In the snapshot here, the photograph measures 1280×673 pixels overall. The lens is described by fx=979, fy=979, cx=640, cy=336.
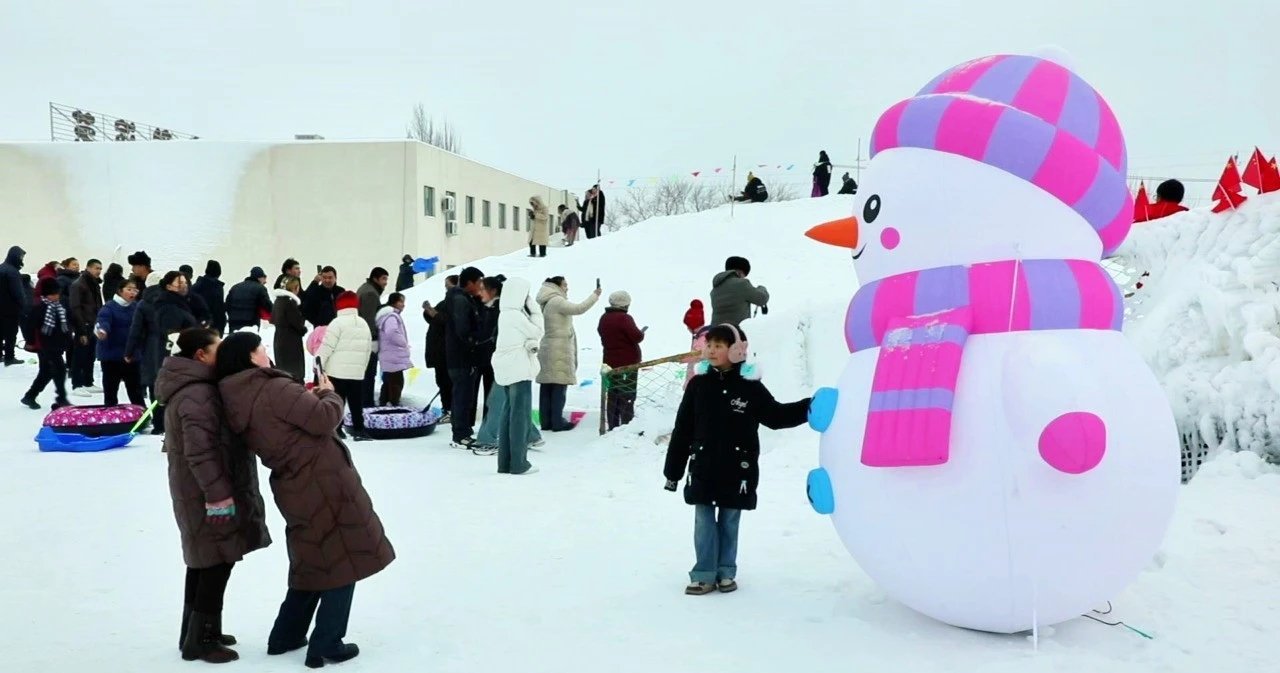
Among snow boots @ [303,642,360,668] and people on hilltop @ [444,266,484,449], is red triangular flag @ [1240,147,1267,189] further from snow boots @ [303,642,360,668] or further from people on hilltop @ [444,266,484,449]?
snow boots @ [303,642,360,668]

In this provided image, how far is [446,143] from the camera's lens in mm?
56969

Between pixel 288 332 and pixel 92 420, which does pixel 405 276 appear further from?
pixel 92 420

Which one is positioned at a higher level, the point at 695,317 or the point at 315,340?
the point at 695,317

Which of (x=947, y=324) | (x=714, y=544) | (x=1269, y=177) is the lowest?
(x=714, y=544)

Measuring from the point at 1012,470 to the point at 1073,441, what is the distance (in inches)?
11.1

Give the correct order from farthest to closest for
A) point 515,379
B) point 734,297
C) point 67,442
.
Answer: point 734,297 < point 67,442 < point 515,379

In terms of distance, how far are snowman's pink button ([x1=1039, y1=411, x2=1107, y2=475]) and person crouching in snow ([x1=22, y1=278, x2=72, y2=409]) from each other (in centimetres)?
1225

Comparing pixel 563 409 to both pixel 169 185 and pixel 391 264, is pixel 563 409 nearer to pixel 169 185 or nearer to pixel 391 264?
pixel 391 264

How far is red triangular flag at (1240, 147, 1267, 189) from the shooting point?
328 inches

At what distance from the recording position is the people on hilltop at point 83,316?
42.6ft

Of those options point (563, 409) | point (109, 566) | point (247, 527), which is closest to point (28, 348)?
point (563, 409)

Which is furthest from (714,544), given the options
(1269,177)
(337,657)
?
(1269,177)

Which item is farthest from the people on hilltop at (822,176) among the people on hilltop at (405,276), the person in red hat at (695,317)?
the person in red hat at (695,317)

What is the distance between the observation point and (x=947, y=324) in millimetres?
4488
